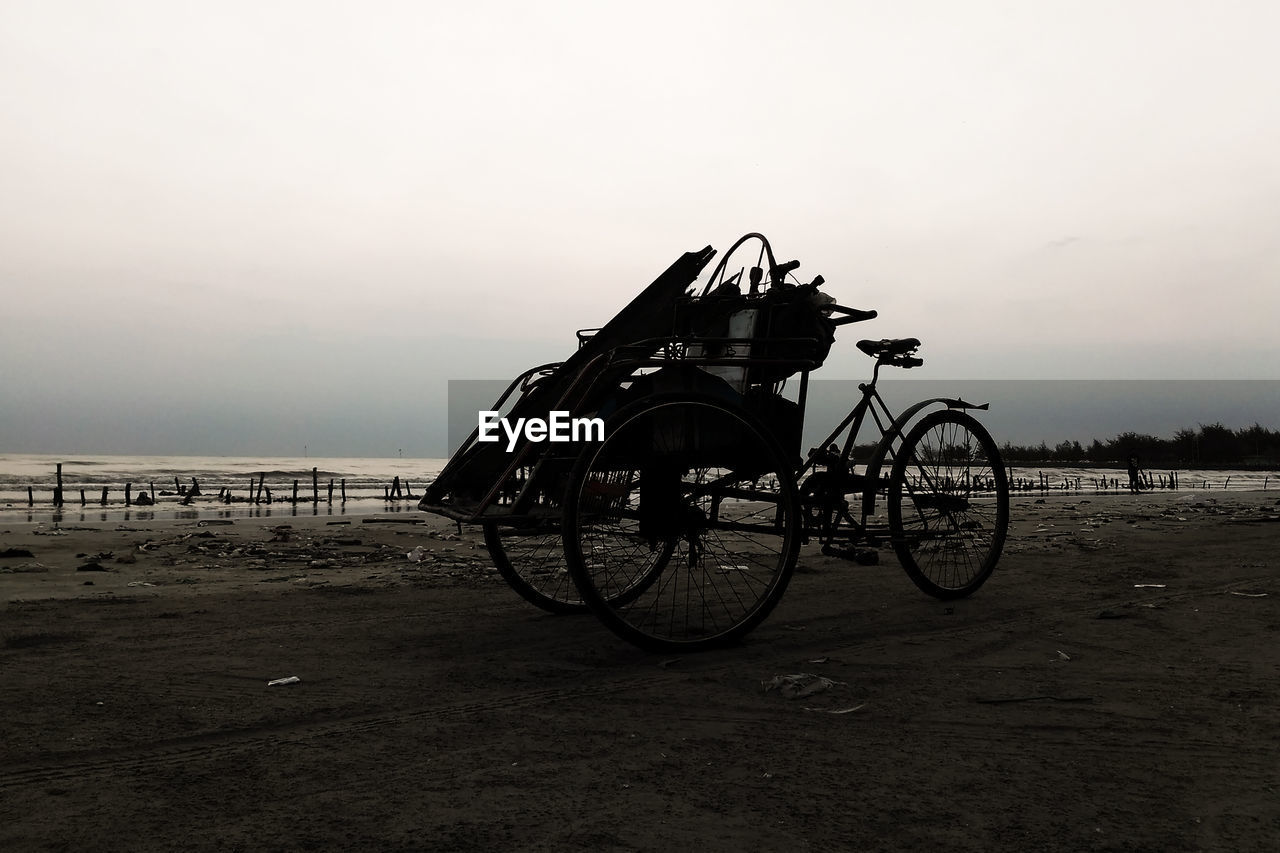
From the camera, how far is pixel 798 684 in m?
3.23

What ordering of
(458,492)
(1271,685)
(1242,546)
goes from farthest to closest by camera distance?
(1242,546)
(458,492)
(1271,685)

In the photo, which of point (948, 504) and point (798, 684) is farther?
point (948, 504)

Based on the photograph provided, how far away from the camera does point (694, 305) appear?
4.50 metres

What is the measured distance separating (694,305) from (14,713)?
11.5 feet

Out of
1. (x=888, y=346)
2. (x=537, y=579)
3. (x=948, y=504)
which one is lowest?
(x=537, y=579)

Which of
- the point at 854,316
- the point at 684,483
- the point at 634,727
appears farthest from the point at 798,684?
the point at 854,316

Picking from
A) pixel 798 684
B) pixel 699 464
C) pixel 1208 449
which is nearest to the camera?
pixel 798 684

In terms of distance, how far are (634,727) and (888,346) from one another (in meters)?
3.23

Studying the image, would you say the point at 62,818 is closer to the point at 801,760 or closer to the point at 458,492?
the point at 801,760

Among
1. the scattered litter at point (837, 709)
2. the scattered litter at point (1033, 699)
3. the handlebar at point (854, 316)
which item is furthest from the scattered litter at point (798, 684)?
the handlebar at point (854, 316)

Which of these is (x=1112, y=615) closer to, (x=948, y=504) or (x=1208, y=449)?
(x=948, y=504)

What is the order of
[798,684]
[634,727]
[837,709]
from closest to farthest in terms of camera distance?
[634,727] → [837,709] → [798,684]

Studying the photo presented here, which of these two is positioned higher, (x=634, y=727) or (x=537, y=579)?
(x=537, y=579)

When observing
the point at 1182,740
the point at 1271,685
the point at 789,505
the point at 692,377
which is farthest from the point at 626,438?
the point at 1271,685
